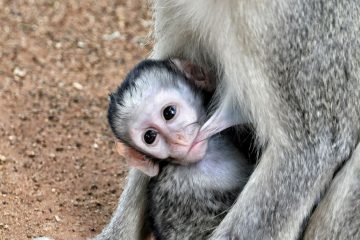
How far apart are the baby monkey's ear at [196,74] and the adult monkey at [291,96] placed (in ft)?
1.27

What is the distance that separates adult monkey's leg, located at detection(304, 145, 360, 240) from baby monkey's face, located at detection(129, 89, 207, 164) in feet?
2.39

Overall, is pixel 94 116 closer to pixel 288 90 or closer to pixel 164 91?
pixel 164 91

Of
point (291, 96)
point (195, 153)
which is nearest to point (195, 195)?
point (195, 153)

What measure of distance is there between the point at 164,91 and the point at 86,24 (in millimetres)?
4023

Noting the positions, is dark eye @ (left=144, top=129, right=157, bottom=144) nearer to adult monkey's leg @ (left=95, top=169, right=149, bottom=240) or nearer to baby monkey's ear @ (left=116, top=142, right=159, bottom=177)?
baby monkey's ear @ (left=116, top=142, right=159, bottom=177)

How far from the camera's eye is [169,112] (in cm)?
548

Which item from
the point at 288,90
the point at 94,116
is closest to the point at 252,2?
the point at 288,90

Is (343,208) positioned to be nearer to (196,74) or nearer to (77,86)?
(196,74)

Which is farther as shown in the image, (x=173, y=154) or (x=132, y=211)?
(x=132, y=211)

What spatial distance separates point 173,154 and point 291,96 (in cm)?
73

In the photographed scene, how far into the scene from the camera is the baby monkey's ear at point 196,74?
5.70 m

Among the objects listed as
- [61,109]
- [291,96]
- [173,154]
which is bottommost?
[61,109]

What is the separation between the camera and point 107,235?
6.14 metres

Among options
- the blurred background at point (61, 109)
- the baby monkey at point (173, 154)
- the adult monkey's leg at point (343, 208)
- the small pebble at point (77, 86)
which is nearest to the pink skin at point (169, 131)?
the baby monkey at point (173, 154)
